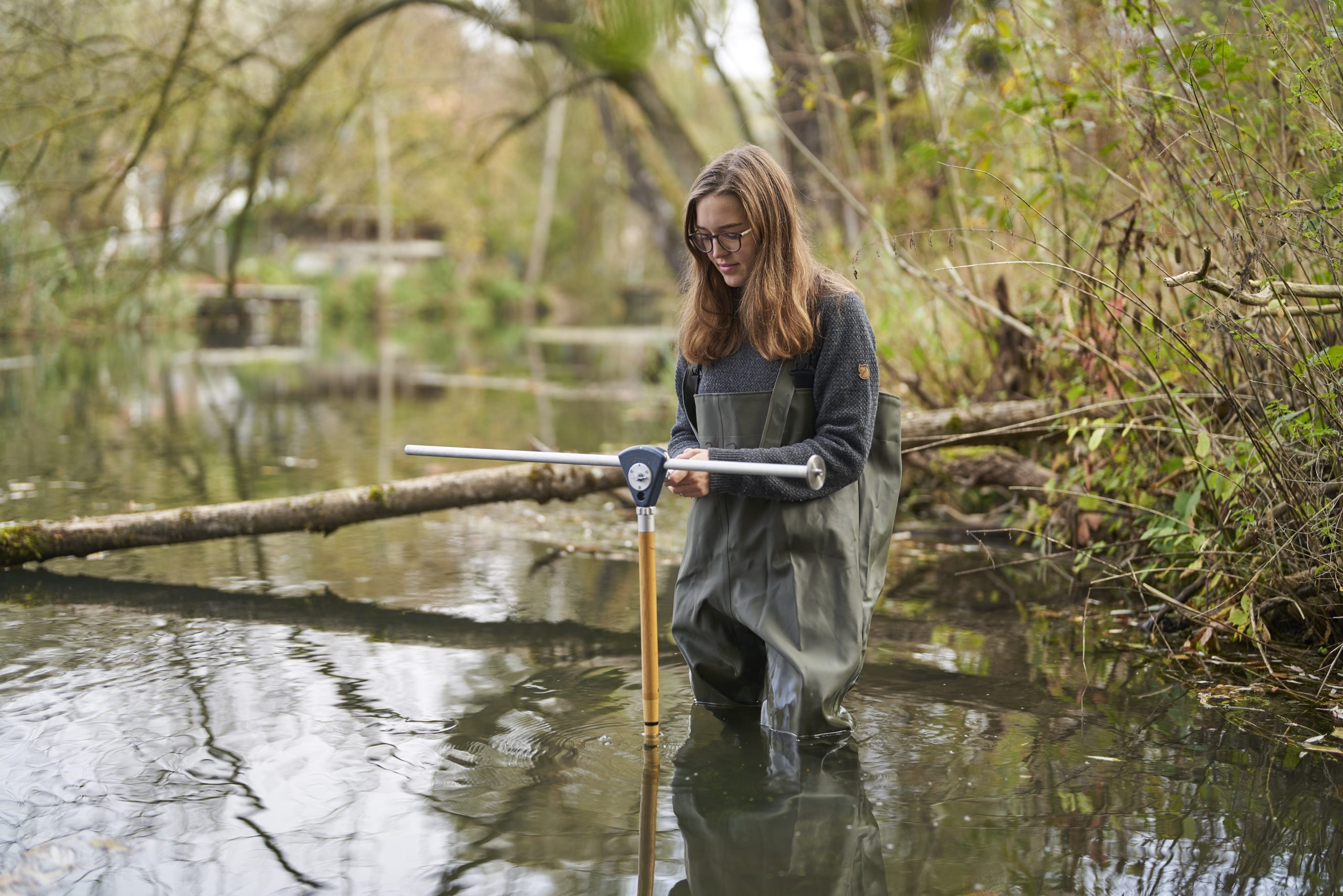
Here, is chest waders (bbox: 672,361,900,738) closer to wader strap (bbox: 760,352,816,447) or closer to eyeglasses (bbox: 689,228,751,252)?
wader strap (bbox: 760,352,816,447)

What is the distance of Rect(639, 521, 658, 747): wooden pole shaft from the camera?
2.95m

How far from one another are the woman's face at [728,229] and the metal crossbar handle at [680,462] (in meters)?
0.53

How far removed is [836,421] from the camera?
3.13 meters

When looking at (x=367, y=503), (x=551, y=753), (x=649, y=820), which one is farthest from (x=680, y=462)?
(x=367, y=503)

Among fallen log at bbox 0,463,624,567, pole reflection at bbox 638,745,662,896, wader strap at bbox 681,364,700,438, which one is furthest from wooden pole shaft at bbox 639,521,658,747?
fallen log at bbox 0,463,624,567

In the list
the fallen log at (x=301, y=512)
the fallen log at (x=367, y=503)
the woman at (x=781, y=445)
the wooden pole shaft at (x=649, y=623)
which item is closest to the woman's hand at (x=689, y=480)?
the woman at (x=781, y=445)

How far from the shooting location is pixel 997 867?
2654 millimetres

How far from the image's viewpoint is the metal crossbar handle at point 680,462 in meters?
2.63

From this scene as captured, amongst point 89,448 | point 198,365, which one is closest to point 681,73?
point 198,365

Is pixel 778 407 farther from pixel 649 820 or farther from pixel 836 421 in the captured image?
pixel 649 820

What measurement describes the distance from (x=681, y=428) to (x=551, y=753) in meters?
0.97

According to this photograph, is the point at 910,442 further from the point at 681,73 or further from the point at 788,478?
the point at 681,73

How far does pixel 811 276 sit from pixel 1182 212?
7.72 ft

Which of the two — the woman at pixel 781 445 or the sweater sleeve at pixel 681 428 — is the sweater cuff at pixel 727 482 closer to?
the woman at pixel 781 445
